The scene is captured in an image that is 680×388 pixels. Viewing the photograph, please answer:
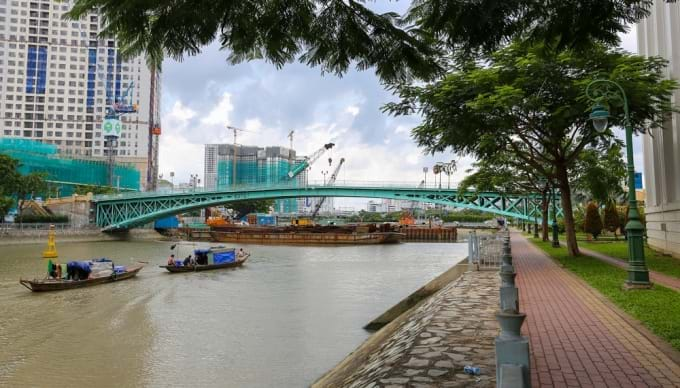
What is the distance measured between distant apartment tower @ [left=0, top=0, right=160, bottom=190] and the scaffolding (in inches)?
540

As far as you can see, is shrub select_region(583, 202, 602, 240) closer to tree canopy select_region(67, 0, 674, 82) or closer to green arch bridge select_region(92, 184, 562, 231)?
green arch bridge select_region(92, 184, 562, 231)

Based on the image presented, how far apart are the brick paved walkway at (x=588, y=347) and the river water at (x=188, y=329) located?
445 cm

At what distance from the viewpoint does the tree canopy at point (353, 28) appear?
11.2 feet

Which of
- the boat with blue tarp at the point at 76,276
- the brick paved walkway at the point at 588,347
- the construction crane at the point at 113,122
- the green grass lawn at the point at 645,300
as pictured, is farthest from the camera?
the construction crane at the point at 113,122

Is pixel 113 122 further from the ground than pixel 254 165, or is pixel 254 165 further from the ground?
pixel 113 122

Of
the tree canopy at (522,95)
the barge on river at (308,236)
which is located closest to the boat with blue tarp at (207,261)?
the tree canopy at (522,95)

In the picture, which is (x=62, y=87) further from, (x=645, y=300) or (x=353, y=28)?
(x=353, y=28)

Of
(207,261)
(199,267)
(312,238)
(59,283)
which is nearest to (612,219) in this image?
(207,261)

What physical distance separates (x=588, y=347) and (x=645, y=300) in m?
4.25

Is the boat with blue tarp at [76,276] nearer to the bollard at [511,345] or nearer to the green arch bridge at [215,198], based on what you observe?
the bollard at [511,345]

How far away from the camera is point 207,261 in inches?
1151

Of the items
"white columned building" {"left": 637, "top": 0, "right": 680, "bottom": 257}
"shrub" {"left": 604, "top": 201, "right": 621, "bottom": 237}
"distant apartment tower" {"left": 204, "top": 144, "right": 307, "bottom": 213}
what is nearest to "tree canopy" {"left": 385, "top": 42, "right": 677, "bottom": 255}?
"white columned building" {"left": 637, "top": 0, "right": 680, "bottom": 257}

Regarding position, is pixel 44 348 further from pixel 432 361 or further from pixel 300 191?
pixel 300 191

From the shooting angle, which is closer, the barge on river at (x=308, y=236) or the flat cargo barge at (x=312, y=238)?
the flat cargo barge at (x=312, y=238)
